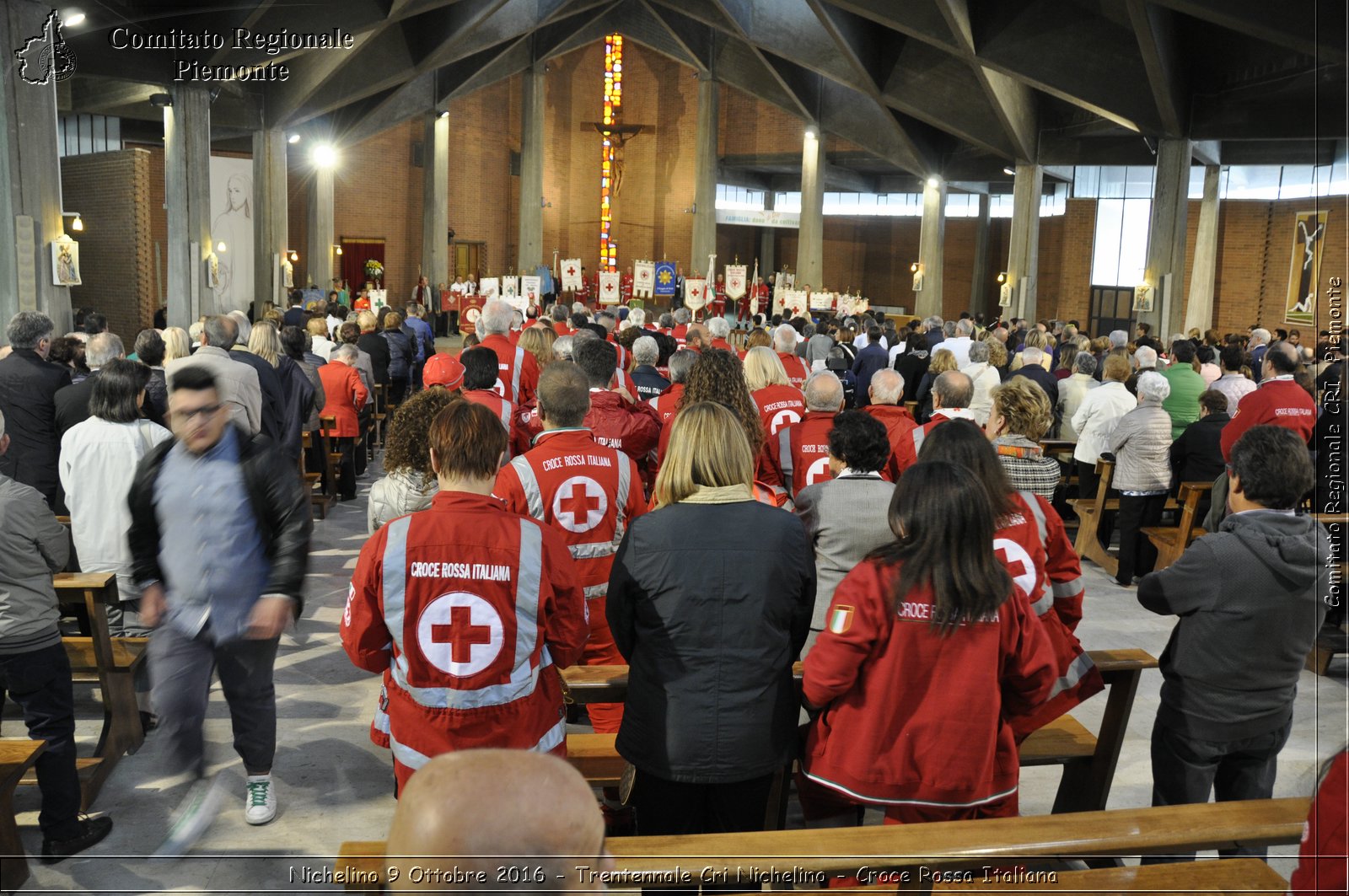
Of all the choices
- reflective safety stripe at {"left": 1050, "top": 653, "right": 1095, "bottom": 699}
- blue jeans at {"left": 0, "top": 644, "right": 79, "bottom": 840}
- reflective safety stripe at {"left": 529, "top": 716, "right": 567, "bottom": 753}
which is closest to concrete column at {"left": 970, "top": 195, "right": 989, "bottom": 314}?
reflective safety stripe at {"left": 1050, "top": 653, "right": 1095, "bottom": 699}

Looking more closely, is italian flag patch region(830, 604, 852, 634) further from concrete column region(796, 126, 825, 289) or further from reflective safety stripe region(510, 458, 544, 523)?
concrete column region(796, 126, 825, 289)

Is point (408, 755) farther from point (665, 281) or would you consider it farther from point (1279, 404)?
point (665, 281)

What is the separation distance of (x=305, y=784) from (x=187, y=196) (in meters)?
15.7

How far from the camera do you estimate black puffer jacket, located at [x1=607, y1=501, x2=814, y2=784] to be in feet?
10.1

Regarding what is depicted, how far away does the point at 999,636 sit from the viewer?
2.87 metres

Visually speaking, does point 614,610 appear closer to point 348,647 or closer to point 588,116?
point 348,647

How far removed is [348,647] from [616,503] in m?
1.58

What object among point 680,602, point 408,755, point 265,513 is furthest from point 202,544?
point 680,602

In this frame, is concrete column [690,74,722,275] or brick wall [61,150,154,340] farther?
concrete column [690,74,722,275]

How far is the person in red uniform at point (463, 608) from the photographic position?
3080mm

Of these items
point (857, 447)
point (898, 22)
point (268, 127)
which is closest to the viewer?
point (857, 447)

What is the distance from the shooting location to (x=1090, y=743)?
164 inches

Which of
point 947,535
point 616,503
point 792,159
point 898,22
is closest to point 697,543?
point 947,535

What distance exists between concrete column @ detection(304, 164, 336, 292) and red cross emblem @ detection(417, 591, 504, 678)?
23.2m
